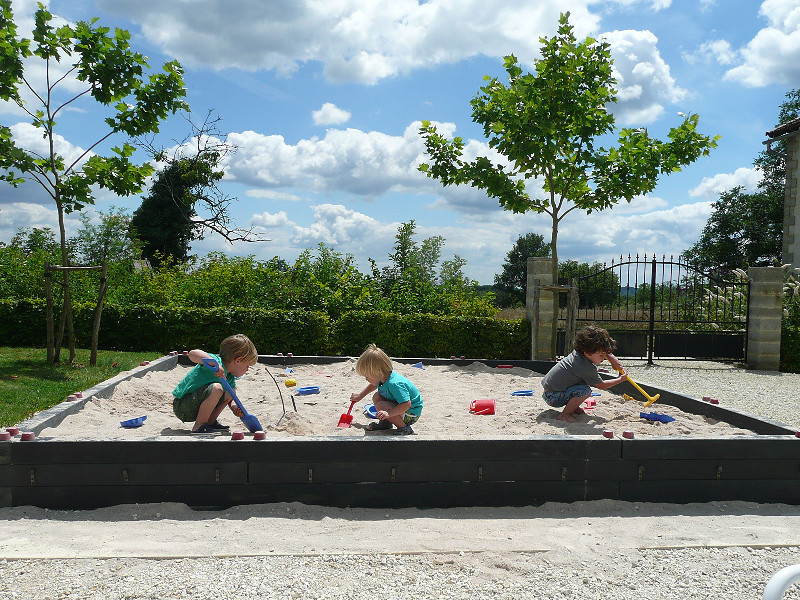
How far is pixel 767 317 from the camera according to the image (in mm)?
11492

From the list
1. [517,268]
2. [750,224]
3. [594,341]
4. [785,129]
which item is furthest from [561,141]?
[517,268]

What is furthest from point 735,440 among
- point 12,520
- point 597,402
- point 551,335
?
point 551,335

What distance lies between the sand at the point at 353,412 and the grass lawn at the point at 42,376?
2.54 feet

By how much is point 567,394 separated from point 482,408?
70 cm

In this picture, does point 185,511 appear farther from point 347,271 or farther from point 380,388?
point 347,271

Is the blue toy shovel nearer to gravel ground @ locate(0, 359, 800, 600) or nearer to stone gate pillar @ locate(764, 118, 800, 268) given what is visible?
gravel ground @ locate(0, 359, 800, 600)

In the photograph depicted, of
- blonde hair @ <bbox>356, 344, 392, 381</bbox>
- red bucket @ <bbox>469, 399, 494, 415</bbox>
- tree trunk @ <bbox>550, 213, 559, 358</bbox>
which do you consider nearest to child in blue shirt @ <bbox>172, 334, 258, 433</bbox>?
blonde hair @ <bbox>356, 344, 392, 381</bbox>

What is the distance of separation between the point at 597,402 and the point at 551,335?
484 centimetres

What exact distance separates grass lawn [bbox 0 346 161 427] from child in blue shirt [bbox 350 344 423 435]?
2.99 metres

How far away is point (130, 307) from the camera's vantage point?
10117 millimetres

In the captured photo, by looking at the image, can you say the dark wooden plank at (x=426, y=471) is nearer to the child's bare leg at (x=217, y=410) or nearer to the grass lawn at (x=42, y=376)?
the child's bare leg at (x=217, y=410)

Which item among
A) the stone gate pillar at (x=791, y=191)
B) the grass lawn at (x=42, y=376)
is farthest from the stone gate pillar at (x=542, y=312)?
the stone gate pillar at (x=791, y=191)

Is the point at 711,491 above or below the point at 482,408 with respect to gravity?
below

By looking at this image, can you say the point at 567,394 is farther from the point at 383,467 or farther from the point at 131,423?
the point at 131,423
